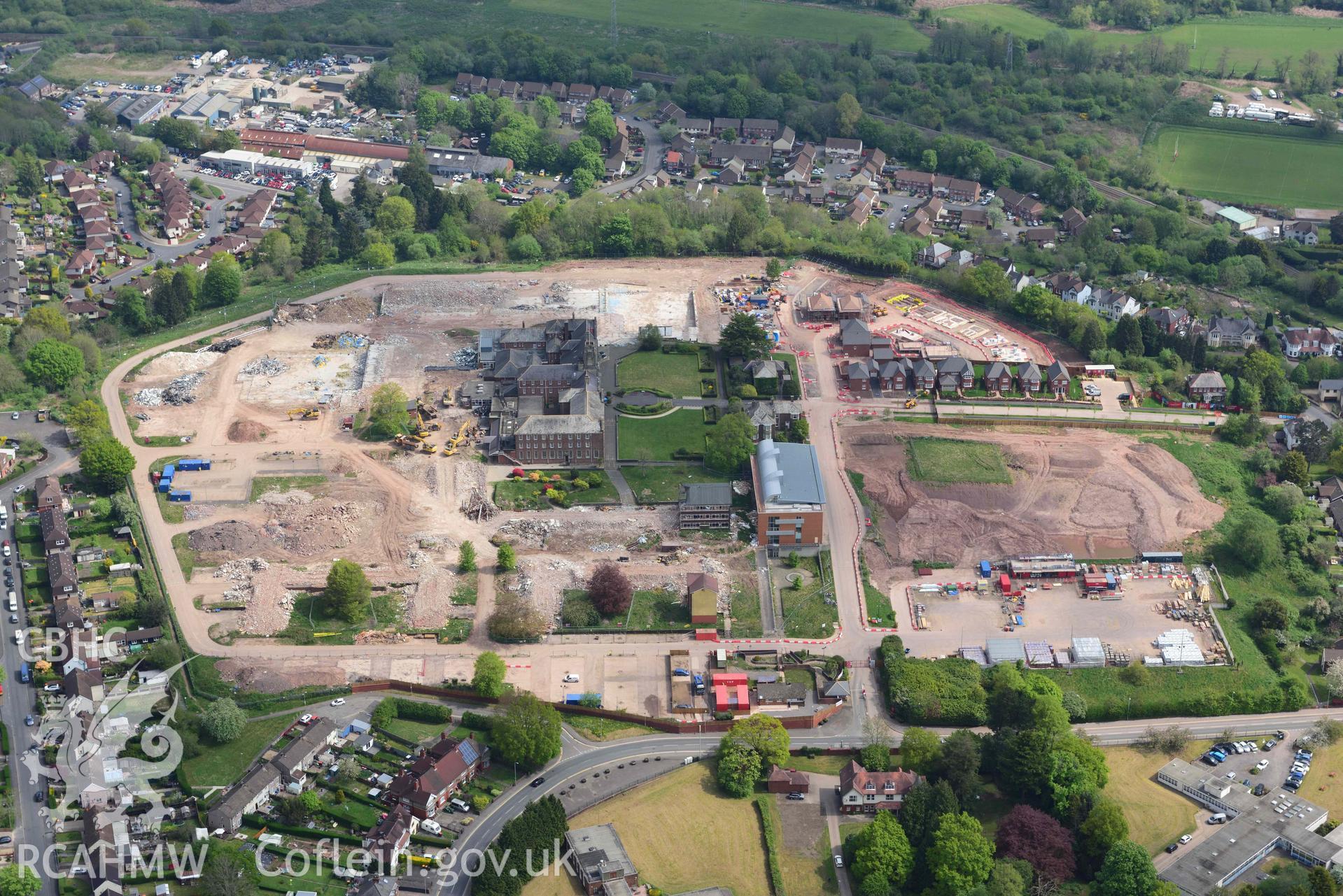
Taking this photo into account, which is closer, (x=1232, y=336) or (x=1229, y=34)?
(x=1232, y=336)

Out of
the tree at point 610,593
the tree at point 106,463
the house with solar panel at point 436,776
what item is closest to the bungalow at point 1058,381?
the tree at point 610,593

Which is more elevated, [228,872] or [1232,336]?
[228,872]

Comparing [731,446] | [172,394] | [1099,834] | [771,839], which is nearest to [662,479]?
[731,446]

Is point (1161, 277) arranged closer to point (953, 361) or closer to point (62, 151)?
point (953, 361)

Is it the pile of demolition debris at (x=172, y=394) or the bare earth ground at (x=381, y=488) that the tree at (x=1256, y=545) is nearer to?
the bare earth ground at (x=381, y=488)

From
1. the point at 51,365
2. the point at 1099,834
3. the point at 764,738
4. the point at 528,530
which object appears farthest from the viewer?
the point at 51,365

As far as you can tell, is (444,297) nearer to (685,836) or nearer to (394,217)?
(394,217)

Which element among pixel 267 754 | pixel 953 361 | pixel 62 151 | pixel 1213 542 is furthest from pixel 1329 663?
pixel 62 151
